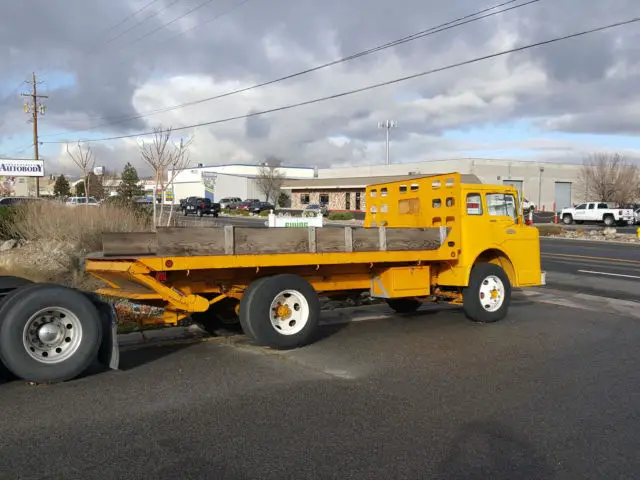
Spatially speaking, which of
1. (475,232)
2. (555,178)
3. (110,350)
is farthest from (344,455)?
(555,178)

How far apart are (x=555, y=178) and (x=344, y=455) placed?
2924 inches

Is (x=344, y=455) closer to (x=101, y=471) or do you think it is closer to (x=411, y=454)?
(x=411, y=454)

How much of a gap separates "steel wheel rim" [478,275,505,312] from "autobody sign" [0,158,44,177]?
85.5 ft

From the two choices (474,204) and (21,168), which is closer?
(474,204)

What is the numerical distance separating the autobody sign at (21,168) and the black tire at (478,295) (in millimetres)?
25955

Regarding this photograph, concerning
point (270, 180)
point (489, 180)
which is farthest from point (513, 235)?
point (270, 180)

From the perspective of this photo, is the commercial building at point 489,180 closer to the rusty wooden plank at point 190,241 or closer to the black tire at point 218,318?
the black tire at point 218,318

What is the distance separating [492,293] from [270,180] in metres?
76.4

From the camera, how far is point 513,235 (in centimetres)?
986

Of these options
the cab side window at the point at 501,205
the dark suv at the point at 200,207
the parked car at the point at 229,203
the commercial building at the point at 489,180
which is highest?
the commercial building at the point at 489,180

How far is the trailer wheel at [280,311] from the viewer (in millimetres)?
7281

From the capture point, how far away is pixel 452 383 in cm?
620

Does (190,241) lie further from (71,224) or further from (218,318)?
(71,224)

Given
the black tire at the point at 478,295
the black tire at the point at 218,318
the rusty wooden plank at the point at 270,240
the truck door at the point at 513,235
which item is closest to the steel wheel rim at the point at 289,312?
the rusty wooden plank at the point at 270,240
